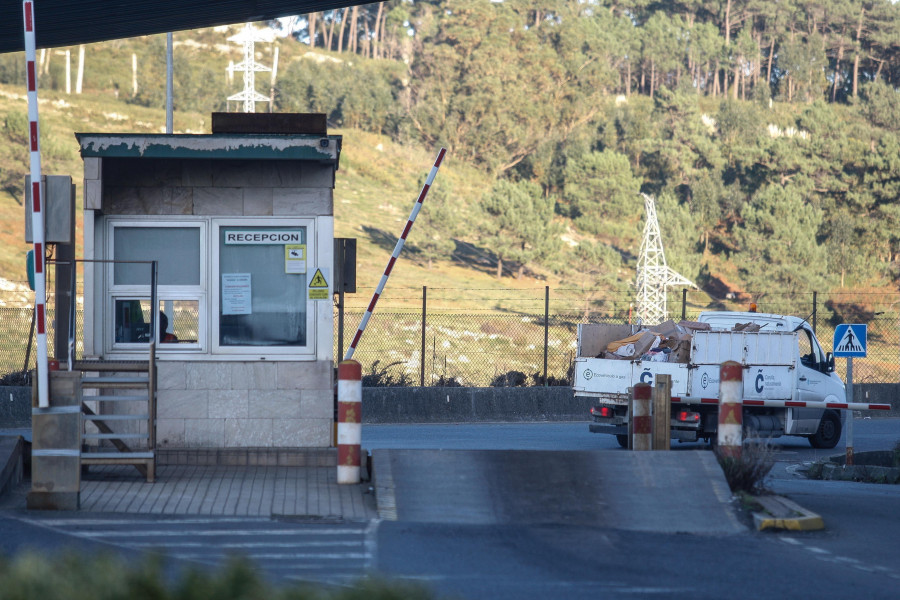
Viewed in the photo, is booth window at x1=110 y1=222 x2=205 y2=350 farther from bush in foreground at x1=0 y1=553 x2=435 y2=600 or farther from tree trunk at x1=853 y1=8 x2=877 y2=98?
tree trunk at x1=853 y1=8 x2=877 y2=98

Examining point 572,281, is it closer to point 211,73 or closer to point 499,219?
point 499,219

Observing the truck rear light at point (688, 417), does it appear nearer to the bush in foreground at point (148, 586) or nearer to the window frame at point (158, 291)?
the window frame at point (158, 291)

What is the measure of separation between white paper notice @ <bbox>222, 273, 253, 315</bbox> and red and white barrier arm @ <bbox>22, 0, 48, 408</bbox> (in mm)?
2475

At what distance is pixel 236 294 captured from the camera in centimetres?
1102

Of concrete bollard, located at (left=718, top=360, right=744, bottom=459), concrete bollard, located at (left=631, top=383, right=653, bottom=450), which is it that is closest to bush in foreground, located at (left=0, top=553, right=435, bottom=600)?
concrete bollard, located at (left=718, top=360, right=744, bottom=459)

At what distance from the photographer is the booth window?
1097cm

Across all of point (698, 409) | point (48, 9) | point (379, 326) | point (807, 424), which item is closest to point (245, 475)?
point (48, 9)

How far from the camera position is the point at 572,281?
58469 millimetres

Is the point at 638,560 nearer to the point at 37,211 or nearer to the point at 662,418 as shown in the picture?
the point at 662,418

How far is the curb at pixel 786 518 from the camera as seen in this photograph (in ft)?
27.6

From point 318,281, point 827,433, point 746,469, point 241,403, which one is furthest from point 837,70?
point 241,403

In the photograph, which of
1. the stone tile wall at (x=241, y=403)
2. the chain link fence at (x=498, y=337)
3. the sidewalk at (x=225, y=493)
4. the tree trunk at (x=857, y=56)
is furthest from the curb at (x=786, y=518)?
the tree trunk at (x=857, y=56)

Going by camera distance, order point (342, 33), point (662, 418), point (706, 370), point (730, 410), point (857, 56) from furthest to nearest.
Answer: point (342, 33)
point (857, 56)
point (706, 370)
point (662, 418)
point (730, 410)

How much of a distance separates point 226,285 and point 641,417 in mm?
4240
